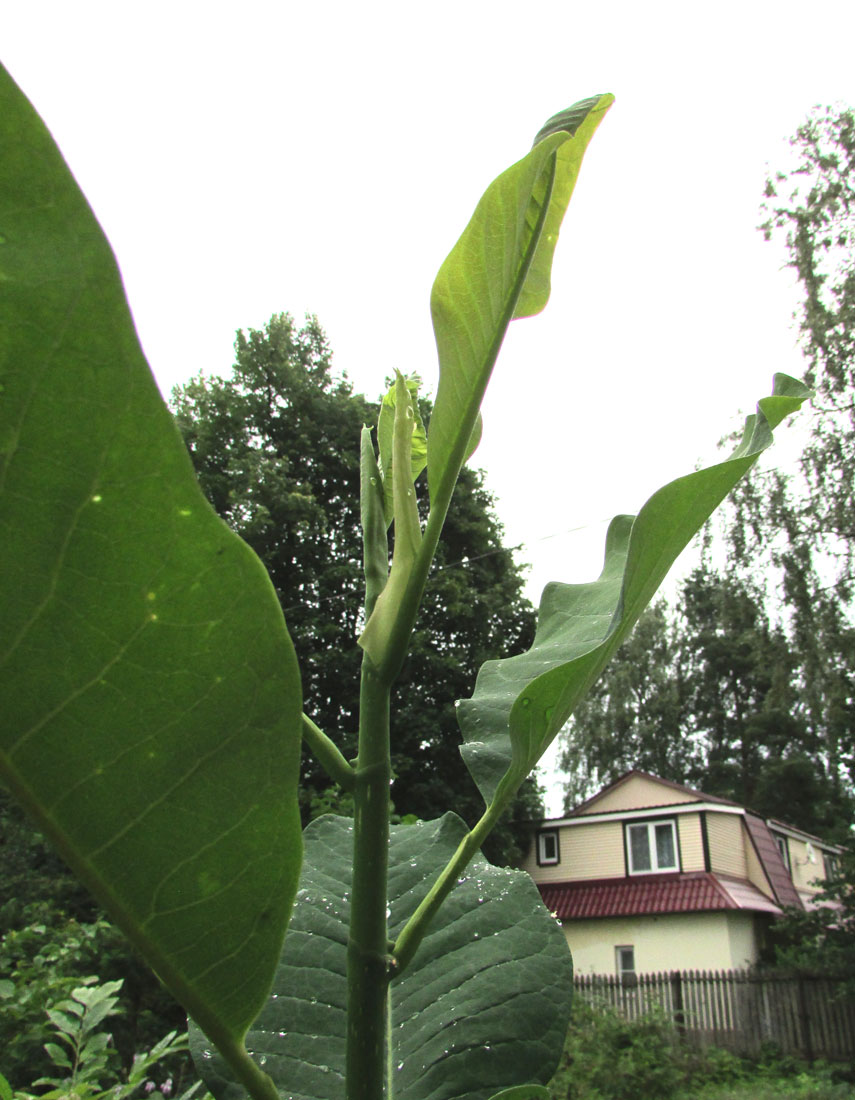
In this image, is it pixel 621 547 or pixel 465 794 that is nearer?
pixel 621 547


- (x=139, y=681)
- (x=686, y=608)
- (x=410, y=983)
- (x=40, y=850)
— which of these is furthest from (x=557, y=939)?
(x=686, y=608)

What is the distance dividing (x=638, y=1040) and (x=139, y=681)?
12482 millimetres

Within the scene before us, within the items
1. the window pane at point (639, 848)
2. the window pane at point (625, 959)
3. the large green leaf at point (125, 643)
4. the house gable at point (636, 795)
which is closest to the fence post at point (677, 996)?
the window pane at point (625, 959)

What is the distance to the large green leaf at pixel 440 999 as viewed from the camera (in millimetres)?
539

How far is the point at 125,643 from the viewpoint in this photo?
323 mm

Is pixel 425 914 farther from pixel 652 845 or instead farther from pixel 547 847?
pixel 547 847

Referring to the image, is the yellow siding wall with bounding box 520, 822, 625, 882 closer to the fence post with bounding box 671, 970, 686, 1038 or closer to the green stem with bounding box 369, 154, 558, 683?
the fence post with bounding box 671, 970, 686, 1038

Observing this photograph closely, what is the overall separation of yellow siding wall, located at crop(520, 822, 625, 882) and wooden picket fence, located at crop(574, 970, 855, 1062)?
4802mm

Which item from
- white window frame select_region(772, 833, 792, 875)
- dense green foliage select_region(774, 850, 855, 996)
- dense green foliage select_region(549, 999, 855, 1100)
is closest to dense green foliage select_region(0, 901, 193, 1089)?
dense green foliage select_region(549, 999, 855, 1100)

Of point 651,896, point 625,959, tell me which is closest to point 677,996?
point 625,959

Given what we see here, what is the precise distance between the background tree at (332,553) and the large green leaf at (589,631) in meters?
14.6

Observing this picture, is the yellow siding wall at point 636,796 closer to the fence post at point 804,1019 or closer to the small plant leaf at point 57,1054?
the fence post at point 804,1019

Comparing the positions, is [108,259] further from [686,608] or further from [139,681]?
[686,608]

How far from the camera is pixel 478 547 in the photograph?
64.2 ft
